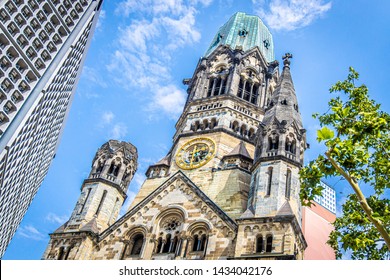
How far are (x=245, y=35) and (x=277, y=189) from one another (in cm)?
2890

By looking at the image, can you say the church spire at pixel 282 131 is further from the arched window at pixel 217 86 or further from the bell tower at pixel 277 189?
the arched window at pixel 217 86

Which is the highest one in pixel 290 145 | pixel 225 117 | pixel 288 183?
pixel 225 117

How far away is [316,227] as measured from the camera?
3944 cm

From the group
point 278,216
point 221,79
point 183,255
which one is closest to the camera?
point 278,216

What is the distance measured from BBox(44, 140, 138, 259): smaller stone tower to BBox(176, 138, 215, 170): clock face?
379 centimetres

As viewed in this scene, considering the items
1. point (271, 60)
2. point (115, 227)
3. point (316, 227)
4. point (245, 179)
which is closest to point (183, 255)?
point (115, 227)

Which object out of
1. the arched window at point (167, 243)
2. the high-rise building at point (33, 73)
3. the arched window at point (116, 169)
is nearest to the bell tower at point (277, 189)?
the arched window at point (167, 243)

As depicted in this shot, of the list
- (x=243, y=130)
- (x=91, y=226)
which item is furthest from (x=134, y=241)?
(x=243, y=130)

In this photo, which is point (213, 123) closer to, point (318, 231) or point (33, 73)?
point (318, 231)

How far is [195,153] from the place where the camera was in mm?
37031

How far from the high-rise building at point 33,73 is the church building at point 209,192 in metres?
4.77

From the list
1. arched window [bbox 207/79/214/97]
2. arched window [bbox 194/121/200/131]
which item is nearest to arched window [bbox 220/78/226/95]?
arched window [bbox 207/79/214/97]
